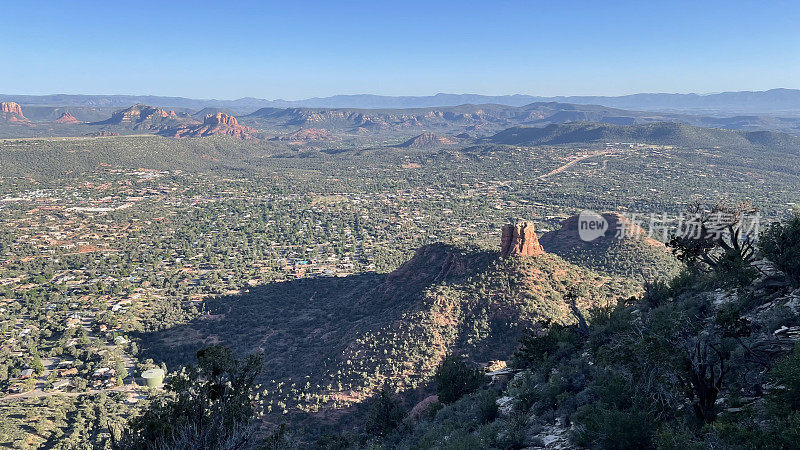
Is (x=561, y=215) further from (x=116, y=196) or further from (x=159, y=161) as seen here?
(x=159, y=161)

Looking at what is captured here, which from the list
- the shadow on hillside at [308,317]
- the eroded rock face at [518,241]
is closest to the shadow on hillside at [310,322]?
the shadow on hillside at [308,317]

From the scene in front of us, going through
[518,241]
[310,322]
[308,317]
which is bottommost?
[308,317]

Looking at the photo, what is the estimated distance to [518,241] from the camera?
47656 mm

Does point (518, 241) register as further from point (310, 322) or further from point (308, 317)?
point (308, 317)

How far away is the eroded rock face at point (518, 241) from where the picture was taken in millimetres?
47656

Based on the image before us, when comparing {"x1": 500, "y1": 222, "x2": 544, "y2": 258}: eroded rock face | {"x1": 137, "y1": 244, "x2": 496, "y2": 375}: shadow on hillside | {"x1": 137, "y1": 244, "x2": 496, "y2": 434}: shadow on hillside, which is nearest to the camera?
{"x1": 137, "y1": 244, "x2": 496, "y2": 434}: shadow on hillside

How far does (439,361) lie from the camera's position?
38.6 metres

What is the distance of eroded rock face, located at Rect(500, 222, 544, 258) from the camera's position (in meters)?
47.7

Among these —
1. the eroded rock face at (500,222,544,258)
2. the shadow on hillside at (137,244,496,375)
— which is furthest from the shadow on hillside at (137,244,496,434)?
the eroded rock face at (500,222,544,258)

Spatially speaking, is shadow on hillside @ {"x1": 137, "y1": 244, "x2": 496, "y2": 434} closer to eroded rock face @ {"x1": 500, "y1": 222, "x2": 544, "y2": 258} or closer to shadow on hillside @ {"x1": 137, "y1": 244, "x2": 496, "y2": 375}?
shadow on hillside @ {"x1": 137, "y1": 244, "x2": 496, "y2": 375}

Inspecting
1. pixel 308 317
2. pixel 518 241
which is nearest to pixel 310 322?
pixel 308 317

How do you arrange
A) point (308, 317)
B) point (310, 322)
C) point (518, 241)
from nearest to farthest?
point (518, 241), point (310, 322), point (308, 317)

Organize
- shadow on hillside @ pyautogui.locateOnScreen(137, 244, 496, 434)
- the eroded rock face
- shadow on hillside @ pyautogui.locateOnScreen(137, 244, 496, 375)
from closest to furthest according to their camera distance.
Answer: shadow on hillside @ pyautogui.locateOnScreen(137, 244, 496, 434) → shadow on hillside @ pyautogui.locateOnScreen(137, 244, 496, 375) → the eroded rock face

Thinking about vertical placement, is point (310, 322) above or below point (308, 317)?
above
